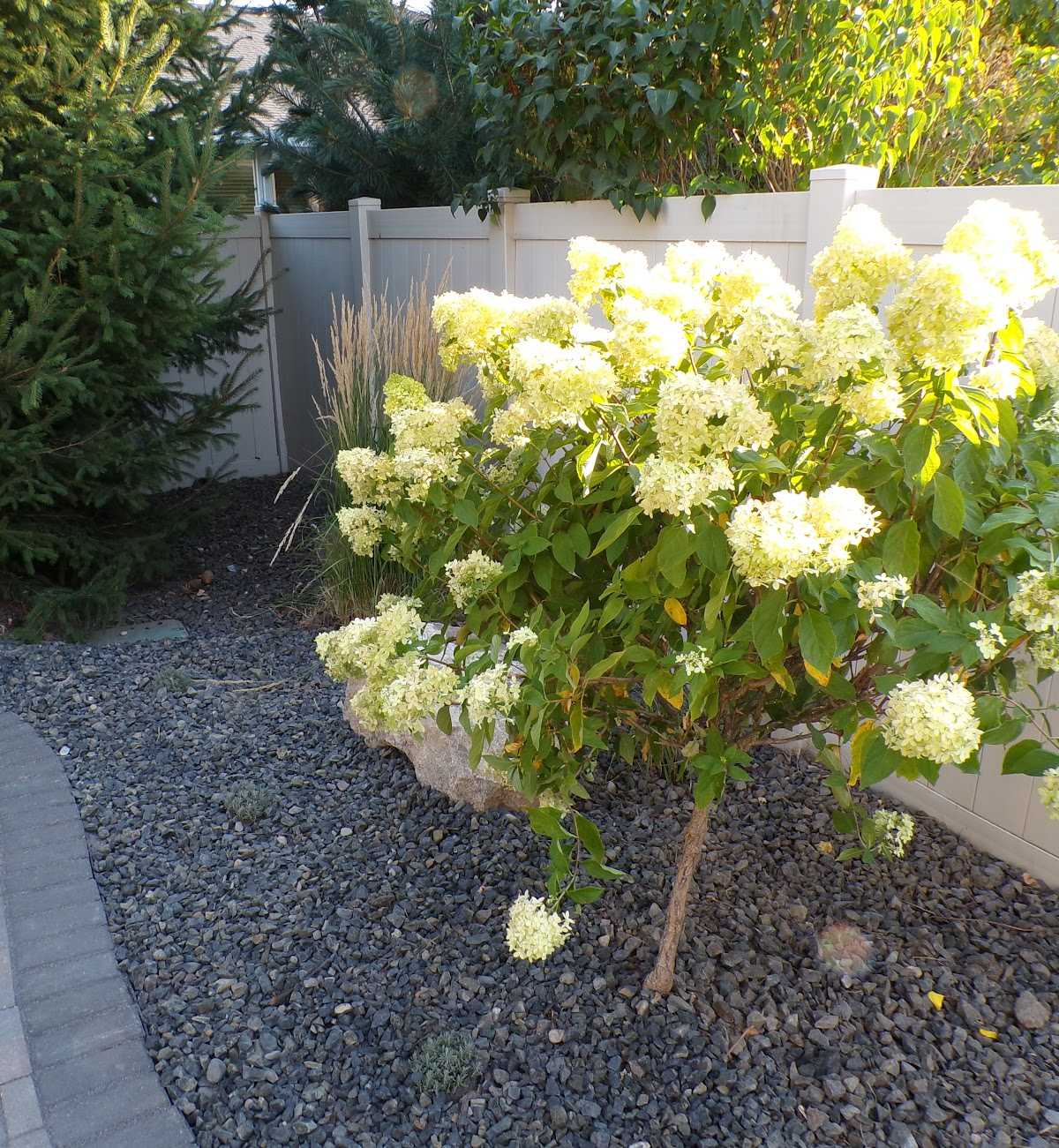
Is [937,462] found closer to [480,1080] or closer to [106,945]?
[480,1080]

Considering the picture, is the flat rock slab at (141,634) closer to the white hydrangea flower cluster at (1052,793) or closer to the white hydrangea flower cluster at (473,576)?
the white hydrangea flower cluster at (473,576)

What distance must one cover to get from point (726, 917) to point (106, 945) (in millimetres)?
1473

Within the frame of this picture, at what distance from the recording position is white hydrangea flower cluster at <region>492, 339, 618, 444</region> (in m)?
1.53

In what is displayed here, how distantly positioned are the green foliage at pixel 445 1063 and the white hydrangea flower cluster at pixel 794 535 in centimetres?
121

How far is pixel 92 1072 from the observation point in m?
2.06

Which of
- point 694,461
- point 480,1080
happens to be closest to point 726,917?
point 480,1080

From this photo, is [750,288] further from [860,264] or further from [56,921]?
[56,921]

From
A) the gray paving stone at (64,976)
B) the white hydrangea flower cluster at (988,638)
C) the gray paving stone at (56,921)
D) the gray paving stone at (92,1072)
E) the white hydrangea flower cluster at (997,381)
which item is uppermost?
the white hydrangea flower cluster at (997,381)

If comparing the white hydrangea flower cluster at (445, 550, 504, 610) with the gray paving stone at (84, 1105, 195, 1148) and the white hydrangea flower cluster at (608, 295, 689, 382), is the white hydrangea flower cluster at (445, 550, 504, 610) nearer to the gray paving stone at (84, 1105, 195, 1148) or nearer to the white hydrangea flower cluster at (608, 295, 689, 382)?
the white hydrangea flower cluster at (608, 295, 689, 382)

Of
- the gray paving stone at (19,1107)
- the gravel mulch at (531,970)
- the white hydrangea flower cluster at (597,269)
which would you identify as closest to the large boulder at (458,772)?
the gravel mulch at (531,970)

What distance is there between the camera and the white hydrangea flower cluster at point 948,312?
139cm

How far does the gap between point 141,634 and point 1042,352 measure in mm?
3884

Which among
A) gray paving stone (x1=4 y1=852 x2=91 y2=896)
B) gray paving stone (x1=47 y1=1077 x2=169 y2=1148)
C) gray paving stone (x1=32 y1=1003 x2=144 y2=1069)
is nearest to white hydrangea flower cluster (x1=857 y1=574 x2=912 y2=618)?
gray paving stone (x1=47 y1=1077 x2=169 y2=1148)

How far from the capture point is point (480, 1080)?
2.03 metres
